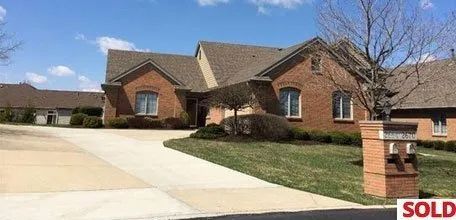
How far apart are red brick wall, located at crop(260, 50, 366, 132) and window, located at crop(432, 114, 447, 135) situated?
677 cm

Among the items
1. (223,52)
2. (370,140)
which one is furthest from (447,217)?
(223,52)

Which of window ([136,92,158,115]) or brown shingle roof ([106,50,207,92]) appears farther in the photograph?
brown shingle roof ([106,50,207,92])

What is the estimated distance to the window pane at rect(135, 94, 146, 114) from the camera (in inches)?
1351

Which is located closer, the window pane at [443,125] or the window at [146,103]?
the window pane at [443,125]

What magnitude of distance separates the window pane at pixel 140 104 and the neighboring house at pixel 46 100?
26.8 metres

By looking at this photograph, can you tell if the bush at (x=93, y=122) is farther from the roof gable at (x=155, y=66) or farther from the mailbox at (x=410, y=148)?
the mailbox at (x=410, y=148)

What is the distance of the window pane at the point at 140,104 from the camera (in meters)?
34.3

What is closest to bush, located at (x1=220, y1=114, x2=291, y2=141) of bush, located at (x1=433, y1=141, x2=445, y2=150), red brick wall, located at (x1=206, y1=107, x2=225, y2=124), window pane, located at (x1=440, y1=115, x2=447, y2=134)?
red brick wall, located at (x1=206, y1=107, x2=225, y2=124)

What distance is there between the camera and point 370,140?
10953 millimetres

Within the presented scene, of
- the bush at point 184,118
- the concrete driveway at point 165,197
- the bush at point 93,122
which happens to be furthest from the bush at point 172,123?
the concrete driveway at point 165,197

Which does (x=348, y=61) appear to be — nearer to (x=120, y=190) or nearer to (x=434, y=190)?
(x=434, y=190)

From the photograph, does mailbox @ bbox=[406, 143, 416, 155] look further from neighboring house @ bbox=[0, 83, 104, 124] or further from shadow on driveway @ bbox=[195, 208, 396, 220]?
neighboring house @ bbox=[0, 83, 104, 124]

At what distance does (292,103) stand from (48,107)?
136ft

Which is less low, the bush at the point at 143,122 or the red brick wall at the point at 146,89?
the red brick wall at the point at 146,89
